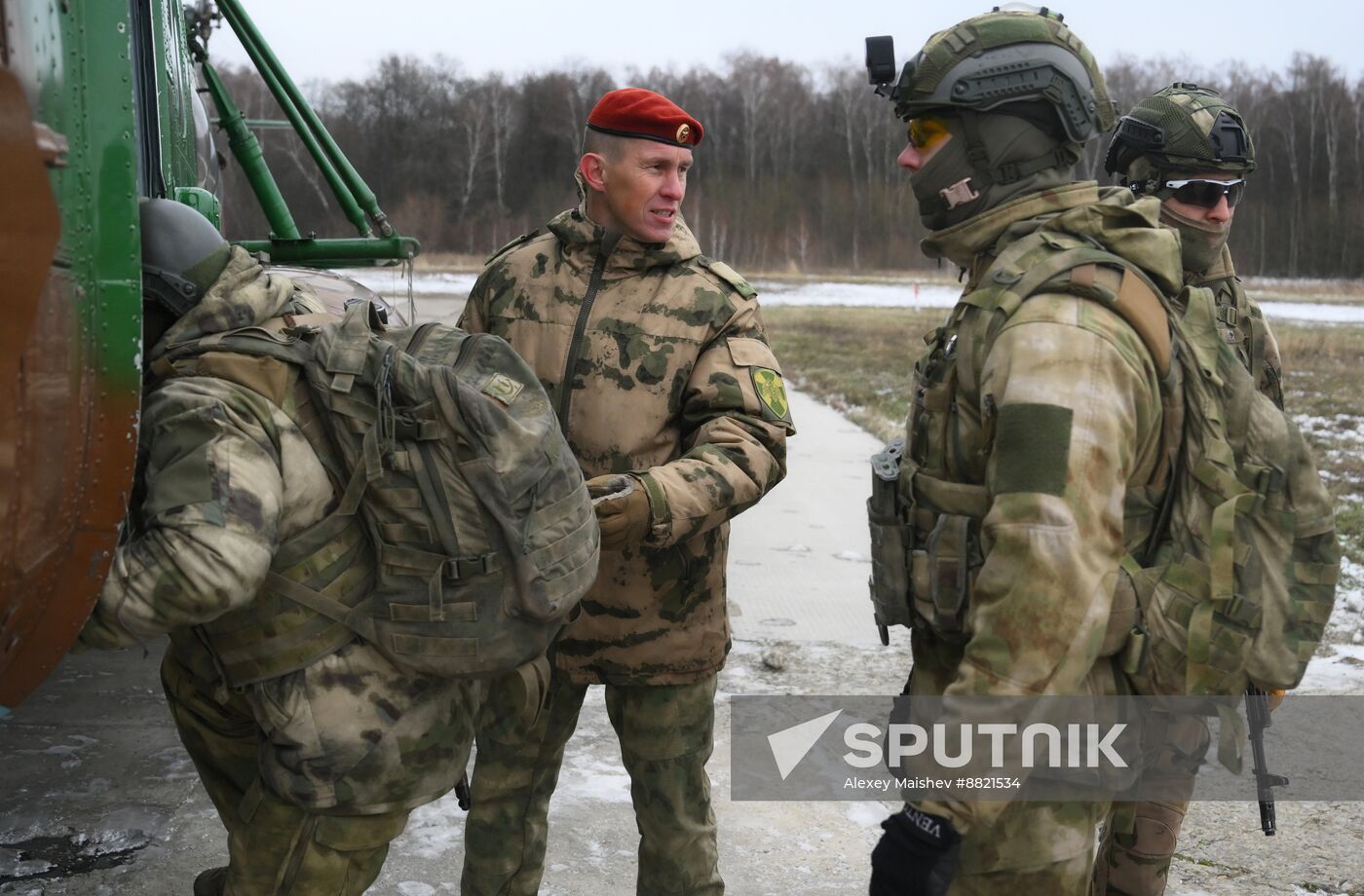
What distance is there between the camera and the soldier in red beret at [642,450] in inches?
113

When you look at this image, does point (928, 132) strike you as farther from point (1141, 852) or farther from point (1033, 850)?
point (1141, 852)

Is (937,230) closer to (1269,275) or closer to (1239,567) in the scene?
(1239,567)

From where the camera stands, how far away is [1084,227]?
2027 millimetres

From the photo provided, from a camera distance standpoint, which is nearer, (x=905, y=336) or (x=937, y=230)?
(x=937, y=230)

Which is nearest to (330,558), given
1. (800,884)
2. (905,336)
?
(800,884)

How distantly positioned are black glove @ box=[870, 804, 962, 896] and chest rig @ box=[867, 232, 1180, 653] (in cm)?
31

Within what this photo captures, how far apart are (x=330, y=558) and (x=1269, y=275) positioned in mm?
44719

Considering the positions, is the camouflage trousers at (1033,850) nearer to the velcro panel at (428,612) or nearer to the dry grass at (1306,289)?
the velcro panel at (428,612)

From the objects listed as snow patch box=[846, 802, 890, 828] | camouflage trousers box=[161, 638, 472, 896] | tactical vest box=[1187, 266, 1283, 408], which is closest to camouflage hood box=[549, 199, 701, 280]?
camouflage trousers box=[161, 638, 472, 896]

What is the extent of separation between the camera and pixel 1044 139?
2.12 metres

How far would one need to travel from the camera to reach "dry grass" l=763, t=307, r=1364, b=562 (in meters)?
8.94

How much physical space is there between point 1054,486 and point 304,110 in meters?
4.91

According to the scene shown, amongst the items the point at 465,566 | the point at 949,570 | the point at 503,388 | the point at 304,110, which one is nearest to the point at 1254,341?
the point at 949,570

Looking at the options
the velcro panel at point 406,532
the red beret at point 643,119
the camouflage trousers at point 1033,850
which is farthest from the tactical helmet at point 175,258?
the camouflage trousers at point 1033,850
